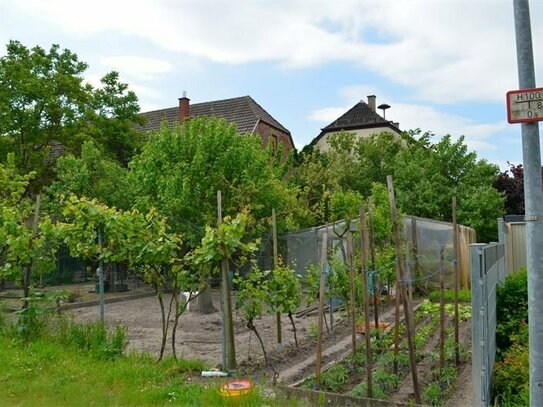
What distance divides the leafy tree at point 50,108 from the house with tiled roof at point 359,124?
1589cm

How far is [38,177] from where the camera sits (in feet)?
70.6

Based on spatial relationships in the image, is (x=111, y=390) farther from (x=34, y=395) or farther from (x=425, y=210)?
(x=425, y=210)

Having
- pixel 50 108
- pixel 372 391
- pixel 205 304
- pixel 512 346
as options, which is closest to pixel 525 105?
pixel 372 391

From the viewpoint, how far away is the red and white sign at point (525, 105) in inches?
152

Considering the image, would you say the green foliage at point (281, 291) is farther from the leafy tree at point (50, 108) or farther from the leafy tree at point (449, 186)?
the leafy tree at point (50, 108)

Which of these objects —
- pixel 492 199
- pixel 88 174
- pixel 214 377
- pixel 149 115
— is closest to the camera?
pixel 214 377

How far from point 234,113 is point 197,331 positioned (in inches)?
771

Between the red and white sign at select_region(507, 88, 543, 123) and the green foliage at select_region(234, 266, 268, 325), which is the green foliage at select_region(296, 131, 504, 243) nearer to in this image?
the green foliage at select_region(234, 266, 268, 325)

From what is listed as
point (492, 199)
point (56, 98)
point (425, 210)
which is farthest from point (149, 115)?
point (492, 199)

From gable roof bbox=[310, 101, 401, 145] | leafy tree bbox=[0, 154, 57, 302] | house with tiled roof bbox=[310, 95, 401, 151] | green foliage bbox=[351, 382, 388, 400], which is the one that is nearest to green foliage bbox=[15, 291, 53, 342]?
leafy tree bbox=[0, 154, 57, 302]

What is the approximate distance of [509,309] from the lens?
8031mm

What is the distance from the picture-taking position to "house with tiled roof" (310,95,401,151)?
36.9 meters

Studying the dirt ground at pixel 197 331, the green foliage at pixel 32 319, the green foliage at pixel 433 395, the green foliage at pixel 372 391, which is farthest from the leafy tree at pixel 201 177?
the green foliage at pixel 433 395

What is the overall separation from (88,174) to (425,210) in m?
13.2
